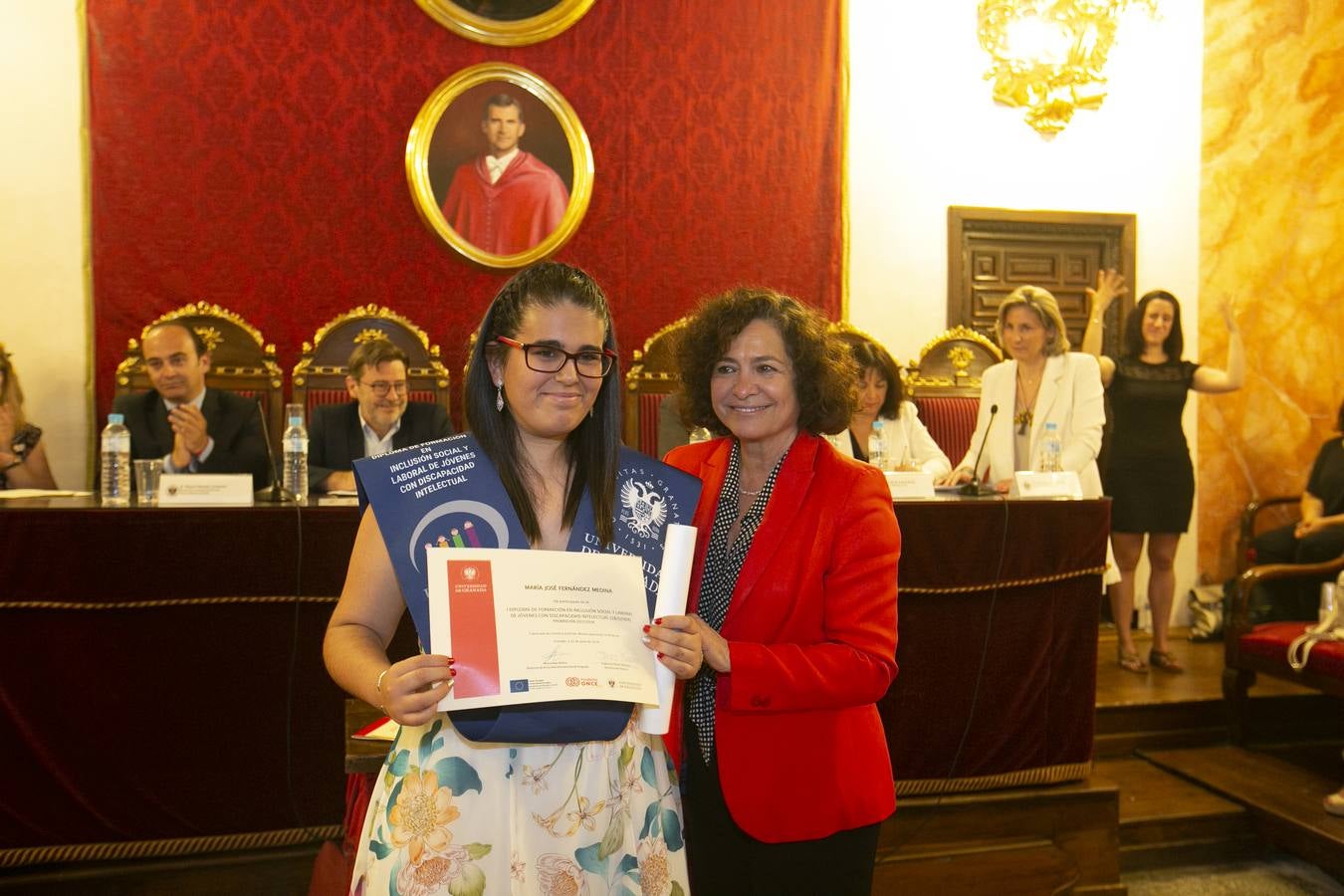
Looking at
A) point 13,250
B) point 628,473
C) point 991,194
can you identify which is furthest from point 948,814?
point 13,250

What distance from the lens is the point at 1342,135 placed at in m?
5.75

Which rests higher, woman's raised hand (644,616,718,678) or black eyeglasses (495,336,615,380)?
black eyeglasses (495,336,615,380)

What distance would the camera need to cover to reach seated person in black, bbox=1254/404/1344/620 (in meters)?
5.09

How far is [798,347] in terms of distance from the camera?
5.47 ft

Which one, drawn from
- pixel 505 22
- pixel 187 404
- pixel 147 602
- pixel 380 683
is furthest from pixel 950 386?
pixel 380 683

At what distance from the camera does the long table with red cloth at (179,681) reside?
2.53 metres

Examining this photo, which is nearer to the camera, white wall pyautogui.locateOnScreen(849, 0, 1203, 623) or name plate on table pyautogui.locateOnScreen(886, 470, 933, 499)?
name plate on table pyautogui.locateOnScreen(886, 470, 933, 499)

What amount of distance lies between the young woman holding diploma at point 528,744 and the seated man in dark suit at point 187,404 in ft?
8.13

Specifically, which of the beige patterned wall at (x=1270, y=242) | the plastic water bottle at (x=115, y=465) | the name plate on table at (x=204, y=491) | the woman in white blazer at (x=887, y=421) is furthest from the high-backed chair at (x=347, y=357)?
the beige patterned wall at (x=1270, y=242)

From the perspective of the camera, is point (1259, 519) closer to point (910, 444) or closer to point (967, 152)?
point (967, 152)

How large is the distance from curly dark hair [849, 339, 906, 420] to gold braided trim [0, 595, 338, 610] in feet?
7.90

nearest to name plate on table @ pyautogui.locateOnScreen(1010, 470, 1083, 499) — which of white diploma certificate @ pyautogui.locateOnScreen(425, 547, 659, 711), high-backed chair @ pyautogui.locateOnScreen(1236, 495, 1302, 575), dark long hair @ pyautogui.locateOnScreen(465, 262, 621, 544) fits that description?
dark long hair @ pyautogui.locateOnScreen(465, 262, 621, 544)

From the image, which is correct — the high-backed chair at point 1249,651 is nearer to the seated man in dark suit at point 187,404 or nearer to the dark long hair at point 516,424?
the dark long hair at point 516,424

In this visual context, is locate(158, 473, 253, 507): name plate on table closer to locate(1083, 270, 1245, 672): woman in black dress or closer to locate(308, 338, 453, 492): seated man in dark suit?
locate(308, 338, 453, 492): seated man in dark suit
